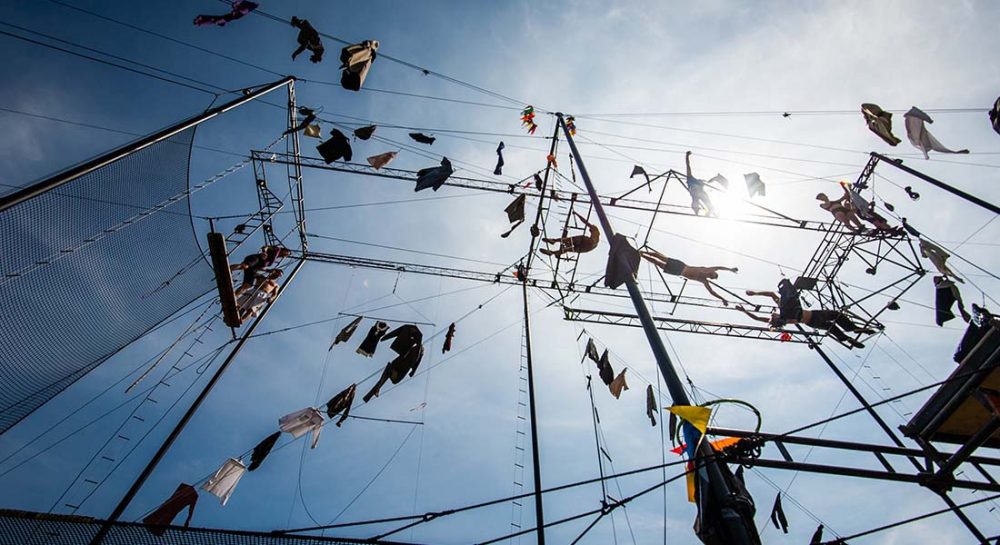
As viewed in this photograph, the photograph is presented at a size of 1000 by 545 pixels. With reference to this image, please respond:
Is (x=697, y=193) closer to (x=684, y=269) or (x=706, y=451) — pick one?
(x=684, y=269)

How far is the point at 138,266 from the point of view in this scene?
9.28 m

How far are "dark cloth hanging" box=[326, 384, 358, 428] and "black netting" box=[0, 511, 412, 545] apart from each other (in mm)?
6266

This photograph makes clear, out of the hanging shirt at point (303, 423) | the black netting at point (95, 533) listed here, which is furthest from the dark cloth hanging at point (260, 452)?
the black netting at point (95, 533)

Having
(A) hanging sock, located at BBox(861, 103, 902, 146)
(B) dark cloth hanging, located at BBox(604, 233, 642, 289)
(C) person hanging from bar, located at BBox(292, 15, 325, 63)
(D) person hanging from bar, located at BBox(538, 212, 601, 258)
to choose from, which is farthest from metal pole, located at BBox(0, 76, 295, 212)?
(A) hanging sock, located at BBox(861, 103, 902, 146)

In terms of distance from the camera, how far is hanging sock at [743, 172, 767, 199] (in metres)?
11.6

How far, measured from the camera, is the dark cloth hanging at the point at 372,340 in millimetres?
10531

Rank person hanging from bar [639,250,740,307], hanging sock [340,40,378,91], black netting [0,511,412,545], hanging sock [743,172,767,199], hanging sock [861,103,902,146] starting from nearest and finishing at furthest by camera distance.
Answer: black netting [0,511,412,545], person hanging from bar [639,250,740,307], hanging sock [340,40,378,91], hanging sock [861,103,902,146], hanging sock [743,172,767,199]

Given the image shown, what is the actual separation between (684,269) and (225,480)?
11718mm

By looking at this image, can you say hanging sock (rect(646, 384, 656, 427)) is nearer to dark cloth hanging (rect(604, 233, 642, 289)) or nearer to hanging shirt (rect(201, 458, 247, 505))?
dark cloth hanging (rect(604, 233, 642, 289))

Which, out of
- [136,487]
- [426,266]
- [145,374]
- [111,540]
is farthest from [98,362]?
[426,266]

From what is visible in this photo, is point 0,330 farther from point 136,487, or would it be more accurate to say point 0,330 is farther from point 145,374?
point 136,487

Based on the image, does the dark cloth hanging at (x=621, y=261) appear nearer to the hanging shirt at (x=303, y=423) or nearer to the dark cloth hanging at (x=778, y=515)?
the dark cloth hanging at (x=778, y=515)

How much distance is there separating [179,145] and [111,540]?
761cm

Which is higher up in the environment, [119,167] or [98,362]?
[119,167]
